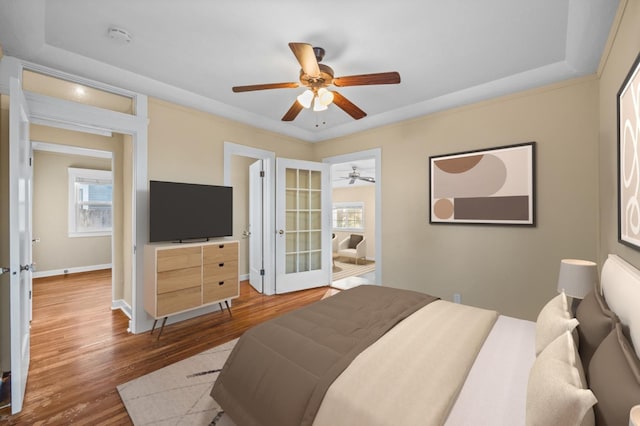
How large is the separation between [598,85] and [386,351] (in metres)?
2.96

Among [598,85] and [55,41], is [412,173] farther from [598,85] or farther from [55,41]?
[55,41]

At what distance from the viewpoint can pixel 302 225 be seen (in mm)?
4543

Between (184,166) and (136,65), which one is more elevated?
(136,65)

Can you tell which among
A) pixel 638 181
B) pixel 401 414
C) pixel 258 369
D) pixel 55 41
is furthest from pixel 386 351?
pixel 55 41

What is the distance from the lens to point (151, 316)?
2.92 meters

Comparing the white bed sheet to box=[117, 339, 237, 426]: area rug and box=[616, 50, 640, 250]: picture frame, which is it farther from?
box=[117, 339, 237, 426]: area rug

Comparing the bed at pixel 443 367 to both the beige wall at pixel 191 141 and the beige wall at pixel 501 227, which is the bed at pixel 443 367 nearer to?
the beige wall at pixel 501 227

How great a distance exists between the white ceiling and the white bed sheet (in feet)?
6.98

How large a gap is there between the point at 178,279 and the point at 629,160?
3550 millimetres

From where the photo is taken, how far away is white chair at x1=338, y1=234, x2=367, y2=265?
6.99m

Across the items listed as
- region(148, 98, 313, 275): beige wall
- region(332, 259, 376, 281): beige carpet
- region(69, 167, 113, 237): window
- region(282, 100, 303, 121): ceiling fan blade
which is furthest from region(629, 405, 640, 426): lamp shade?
region(69, 167, 113, 237): window

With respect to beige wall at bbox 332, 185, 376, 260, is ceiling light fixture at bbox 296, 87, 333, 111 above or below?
above

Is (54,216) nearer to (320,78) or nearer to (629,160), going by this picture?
(320,78)

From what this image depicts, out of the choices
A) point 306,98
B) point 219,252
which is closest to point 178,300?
point 219,252
